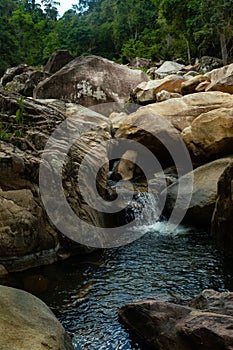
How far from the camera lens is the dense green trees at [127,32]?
2692cm

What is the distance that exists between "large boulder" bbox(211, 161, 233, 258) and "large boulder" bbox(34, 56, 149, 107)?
34.9 feet

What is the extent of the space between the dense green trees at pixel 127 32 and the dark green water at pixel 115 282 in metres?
22.3

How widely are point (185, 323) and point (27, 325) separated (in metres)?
1.47

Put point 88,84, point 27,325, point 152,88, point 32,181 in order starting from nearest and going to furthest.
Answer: point 27,325 < point 32,181 < point 88,84 < point 152,88

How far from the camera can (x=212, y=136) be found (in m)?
8.90

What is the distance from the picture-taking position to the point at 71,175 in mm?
6730

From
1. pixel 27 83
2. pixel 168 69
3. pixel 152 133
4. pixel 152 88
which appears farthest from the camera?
pixel 168 69

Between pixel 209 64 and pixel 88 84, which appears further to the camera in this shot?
pixel 209 64

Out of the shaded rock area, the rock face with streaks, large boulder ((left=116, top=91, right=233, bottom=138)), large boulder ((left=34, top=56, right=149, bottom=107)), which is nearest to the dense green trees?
large boulder ((left=34, top=56, right=149, bottom=107))

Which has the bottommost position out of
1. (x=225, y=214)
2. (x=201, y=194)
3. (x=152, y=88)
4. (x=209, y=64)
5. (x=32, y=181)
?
(x=225, y=214)

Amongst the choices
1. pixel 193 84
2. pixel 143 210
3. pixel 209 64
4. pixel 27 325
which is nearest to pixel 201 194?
pixel 143 210

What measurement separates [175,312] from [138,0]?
5410cm

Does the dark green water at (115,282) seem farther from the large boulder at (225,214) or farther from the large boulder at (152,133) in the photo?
the large boulder at (152,133)

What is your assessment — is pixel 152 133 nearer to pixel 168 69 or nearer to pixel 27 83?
pixel 27 83
